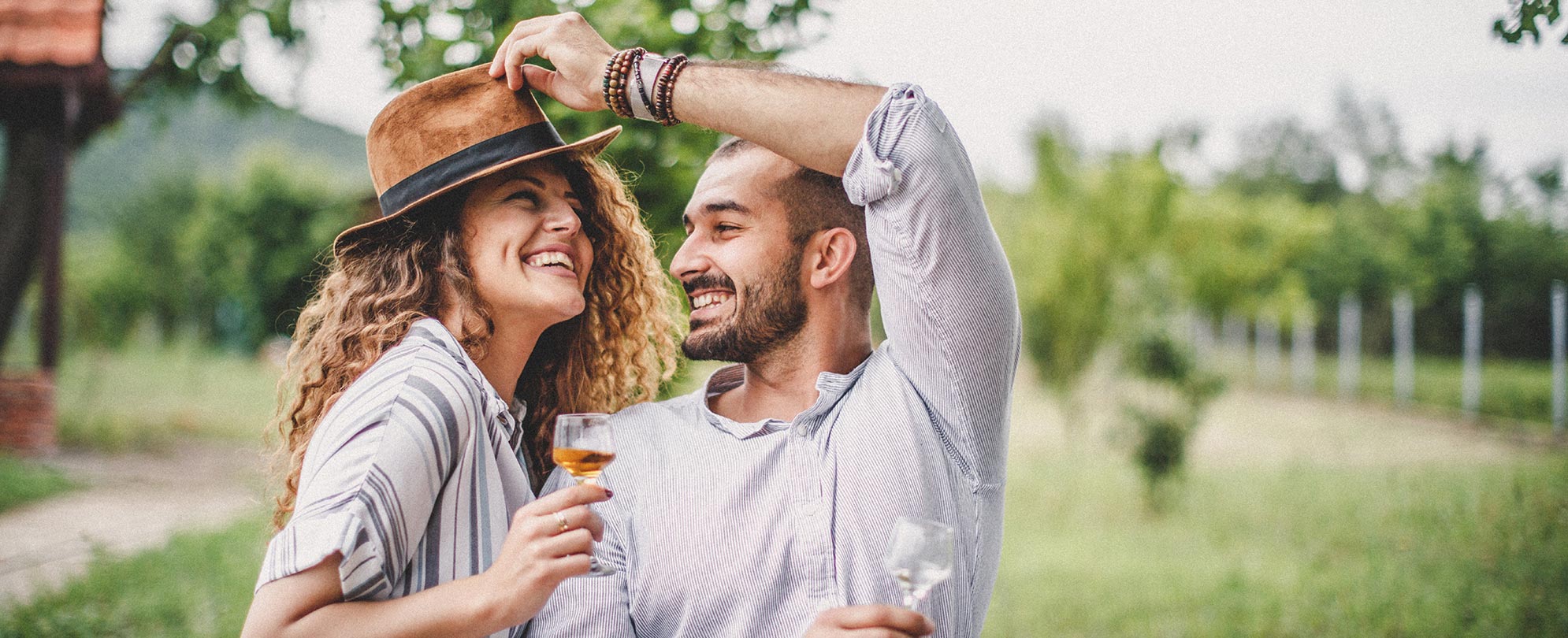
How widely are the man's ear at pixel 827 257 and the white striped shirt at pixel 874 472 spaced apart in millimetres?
286

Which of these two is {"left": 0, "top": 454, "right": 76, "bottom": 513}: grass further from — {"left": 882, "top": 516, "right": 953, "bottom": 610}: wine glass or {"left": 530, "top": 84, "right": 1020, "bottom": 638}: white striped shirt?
{"left": 882, "top": 516, "right": 953, "bottom": 610}: wine glass

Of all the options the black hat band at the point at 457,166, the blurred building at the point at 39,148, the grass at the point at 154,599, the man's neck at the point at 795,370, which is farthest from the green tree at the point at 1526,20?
the blurred building at the point at 39,148

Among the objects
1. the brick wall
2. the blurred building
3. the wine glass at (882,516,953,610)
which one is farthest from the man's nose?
the brick wall

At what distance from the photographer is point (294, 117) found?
9.70m

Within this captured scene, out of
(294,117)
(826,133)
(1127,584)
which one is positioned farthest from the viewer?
(294,117)

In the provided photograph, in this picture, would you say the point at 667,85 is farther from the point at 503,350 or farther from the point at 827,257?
the point at 503,350

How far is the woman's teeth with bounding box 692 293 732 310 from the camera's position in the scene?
8.44 feet

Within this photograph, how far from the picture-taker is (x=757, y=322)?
252 cm

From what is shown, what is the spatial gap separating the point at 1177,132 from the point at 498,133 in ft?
144

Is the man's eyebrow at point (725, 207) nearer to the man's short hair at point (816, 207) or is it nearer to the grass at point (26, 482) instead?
the man's short hair at point (816, 207)

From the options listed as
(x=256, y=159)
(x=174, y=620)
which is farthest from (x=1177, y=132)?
(x=174, y=620)

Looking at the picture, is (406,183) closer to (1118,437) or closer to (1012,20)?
(1012,20)

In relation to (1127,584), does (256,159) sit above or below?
above

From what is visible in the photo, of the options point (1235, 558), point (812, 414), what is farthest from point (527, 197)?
point (1235, 558)
